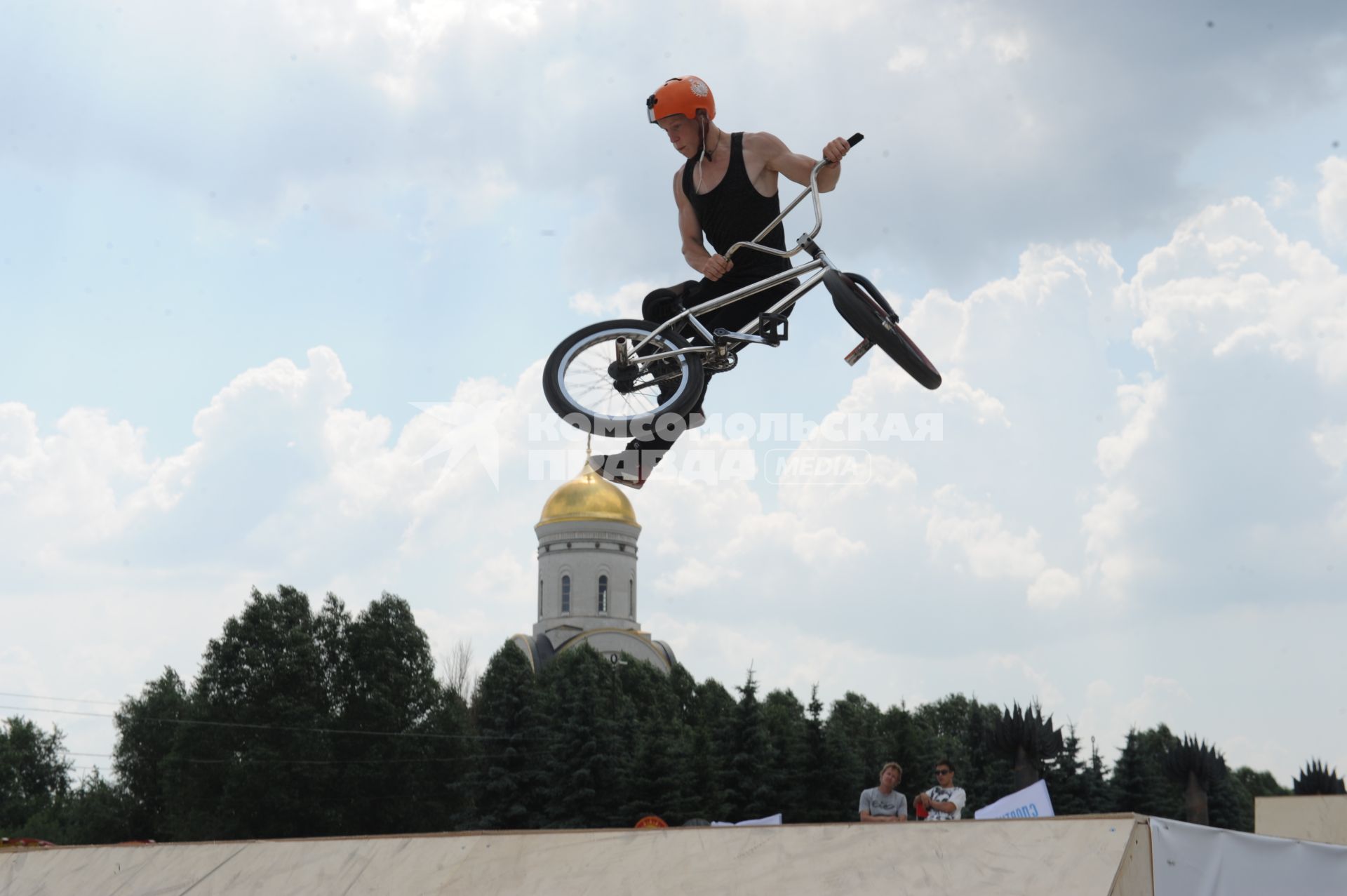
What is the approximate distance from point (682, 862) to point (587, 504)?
71.5m

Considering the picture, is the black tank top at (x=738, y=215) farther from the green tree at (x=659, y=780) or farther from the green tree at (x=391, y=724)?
the green tree at (x=391, y=724)

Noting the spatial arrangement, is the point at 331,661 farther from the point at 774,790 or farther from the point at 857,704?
the point at 857,704

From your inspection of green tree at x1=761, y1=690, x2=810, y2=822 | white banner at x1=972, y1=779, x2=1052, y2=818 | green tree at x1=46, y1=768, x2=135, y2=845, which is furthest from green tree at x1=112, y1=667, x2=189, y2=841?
white banner at x1=972, y1=779, x2=1052, y2=818

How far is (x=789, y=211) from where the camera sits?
8852mm

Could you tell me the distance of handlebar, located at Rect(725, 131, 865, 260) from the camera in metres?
8.66

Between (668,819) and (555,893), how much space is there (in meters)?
33.1

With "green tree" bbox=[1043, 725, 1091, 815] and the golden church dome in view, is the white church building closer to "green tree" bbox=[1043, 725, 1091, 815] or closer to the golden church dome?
the golden church dome

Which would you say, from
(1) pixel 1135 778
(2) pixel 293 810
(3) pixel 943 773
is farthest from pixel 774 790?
(3) pixel 943 773

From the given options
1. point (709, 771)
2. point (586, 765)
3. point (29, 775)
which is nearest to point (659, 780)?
point (709, 771)

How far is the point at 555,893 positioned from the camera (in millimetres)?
7023

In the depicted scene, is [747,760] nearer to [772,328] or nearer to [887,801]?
[887,801]

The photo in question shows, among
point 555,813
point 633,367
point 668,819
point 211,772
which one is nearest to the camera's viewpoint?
point 633,367

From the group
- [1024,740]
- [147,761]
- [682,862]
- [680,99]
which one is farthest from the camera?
[147,761]

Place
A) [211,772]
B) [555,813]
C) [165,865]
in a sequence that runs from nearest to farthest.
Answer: [165,865], [555,813], [211,772]
